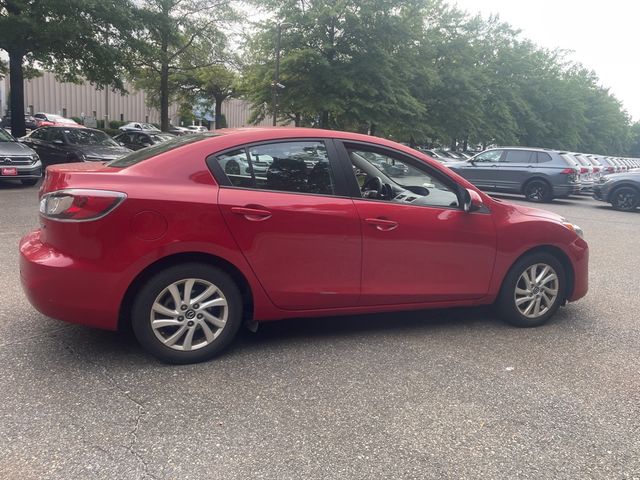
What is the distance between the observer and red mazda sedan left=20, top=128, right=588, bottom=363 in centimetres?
324

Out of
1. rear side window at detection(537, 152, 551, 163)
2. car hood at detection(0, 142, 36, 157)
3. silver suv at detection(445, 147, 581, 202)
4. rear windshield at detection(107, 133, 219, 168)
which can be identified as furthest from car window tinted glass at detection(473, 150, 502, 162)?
rear windshield at detection(107, 133, 219, 168)

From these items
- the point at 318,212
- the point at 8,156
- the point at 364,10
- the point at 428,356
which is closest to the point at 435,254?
the point at 428,356

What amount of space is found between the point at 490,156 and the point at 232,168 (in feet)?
50.4

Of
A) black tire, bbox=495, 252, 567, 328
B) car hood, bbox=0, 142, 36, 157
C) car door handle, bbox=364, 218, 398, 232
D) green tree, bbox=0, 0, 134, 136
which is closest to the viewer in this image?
car door handle, bbox=364, 218, 398, 232

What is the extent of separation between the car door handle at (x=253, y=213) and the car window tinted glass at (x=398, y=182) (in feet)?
2.64

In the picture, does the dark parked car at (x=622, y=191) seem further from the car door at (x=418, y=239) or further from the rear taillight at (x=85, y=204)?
the rear taillight at (x=85, y=204)

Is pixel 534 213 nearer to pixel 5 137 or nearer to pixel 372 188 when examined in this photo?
pixel 372 188

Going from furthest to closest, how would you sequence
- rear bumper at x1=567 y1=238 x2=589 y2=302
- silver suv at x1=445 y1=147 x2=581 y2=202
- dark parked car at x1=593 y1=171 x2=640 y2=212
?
silver suv at x1=445 y1=147 x2=581 y2=202 → dark parked car at x1=593 y1=171 x2=640 y2=212 → rear bumper at x1=567 y1=238 x2=589 y2=302

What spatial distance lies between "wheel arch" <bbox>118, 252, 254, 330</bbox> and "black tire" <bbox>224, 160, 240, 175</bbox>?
571mm

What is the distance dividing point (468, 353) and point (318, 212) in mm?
1514

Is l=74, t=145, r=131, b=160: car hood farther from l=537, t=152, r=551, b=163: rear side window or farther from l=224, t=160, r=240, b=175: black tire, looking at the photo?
l=537, t=152, r=551, b=163: rear side window

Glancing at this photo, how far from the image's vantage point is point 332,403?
3102mm

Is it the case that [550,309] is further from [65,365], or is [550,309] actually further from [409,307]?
[65,365]

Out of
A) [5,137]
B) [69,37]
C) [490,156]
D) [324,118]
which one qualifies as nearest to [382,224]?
[5,137]
